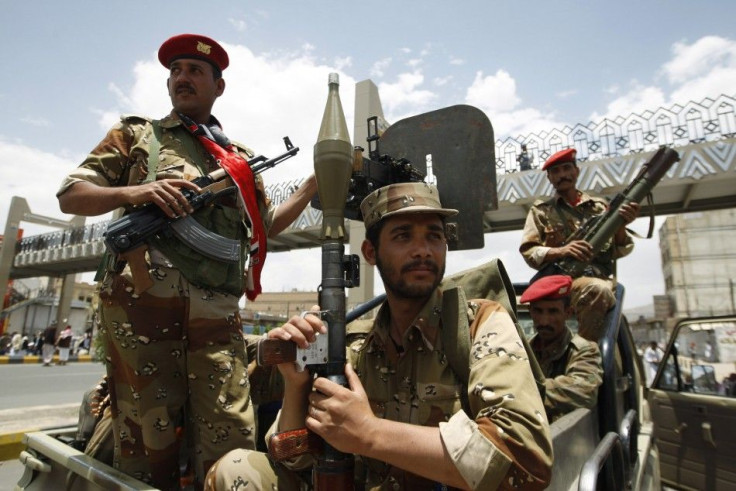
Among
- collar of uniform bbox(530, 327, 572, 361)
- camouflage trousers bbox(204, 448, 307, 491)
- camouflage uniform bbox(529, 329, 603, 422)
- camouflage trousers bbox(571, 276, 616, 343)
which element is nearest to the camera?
camouflage trousers bbox(204, 448, 307, 491)

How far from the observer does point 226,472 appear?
4.86 feet

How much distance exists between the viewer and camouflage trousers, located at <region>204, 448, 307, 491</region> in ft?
4.80

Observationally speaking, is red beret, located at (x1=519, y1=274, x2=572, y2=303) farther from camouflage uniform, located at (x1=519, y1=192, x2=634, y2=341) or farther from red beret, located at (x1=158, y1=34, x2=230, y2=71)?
red beret, located at (x1=158, y1=34, x2=230, y2=71)

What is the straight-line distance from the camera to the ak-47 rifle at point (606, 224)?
3590 millimetres

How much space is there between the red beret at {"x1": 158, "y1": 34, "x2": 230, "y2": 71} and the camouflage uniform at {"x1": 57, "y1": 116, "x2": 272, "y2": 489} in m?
0.42

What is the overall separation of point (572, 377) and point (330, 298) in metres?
1.80

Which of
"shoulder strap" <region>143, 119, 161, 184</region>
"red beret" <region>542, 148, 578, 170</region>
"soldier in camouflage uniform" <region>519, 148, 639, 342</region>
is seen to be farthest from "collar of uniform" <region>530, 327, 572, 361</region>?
"shoulder strap" <region>143, 119, 161, 184</region>

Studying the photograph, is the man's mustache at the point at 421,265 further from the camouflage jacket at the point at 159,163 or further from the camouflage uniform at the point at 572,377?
the camouflage uniform at the point at 572,377

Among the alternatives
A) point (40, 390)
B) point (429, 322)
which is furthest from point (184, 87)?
point (40, 390)

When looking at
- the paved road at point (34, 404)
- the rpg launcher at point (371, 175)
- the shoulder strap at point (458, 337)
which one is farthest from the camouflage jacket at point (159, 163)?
the paved road at point (34, 404)

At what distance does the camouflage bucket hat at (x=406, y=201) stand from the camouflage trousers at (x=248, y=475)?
36.9 inches

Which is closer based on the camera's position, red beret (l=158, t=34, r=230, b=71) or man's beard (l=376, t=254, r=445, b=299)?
man's beard (l=376, t=254, r=445, b=299)

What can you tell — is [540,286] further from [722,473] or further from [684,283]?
[684,283]

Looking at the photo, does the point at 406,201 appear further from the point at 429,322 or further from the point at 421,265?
the point at 429,322
